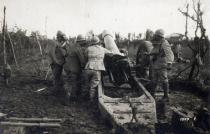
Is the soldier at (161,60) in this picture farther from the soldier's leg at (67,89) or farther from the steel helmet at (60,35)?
the steel helmet at (60,35)

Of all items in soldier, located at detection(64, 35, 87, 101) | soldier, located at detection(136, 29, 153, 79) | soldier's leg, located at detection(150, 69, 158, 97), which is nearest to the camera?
soldier's leg, located at detection(150, 69, 158, 97)

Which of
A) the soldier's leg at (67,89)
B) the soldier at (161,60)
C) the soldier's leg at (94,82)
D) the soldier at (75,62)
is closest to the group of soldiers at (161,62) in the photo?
the soldier at (161,60)

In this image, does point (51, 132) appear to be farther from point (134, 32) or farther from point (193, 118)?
point (134, 32)

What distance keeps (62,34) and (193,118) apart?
17.2 ft

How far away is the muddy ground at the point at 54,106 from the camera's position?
7863 mm

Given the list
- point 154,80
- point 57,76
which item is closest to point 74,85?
point 57,76

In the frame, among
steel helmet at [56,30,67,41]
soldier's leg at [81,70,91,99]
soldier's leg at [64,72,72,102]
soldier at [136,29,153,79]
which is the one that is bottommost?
soldier's leg at [64,72,72,102]

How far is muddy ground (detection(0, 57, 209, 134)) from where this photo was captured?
786cm

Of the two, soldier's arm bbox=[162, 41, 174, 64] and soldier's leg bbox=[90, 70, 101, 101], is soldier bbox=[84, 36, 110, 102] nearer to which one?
soldier's leg bbox=[90, 70, 101, 101]

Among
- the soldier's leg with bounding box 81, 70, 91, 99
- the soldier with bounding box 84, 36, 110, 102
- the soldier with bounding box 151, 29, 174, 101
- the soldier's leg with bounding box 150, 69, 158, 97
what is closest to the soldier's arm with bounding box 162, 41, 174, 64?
the soldier with bounding box 151, 29, 174, 101

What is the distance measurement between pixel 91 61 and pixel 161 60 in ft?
6.21

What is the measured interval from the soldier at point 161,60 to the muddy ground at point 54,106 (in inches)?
32.8

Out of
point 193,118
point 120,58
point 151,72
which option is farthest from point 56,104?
point 193,118

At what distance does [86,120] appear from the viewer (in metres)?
8.48
